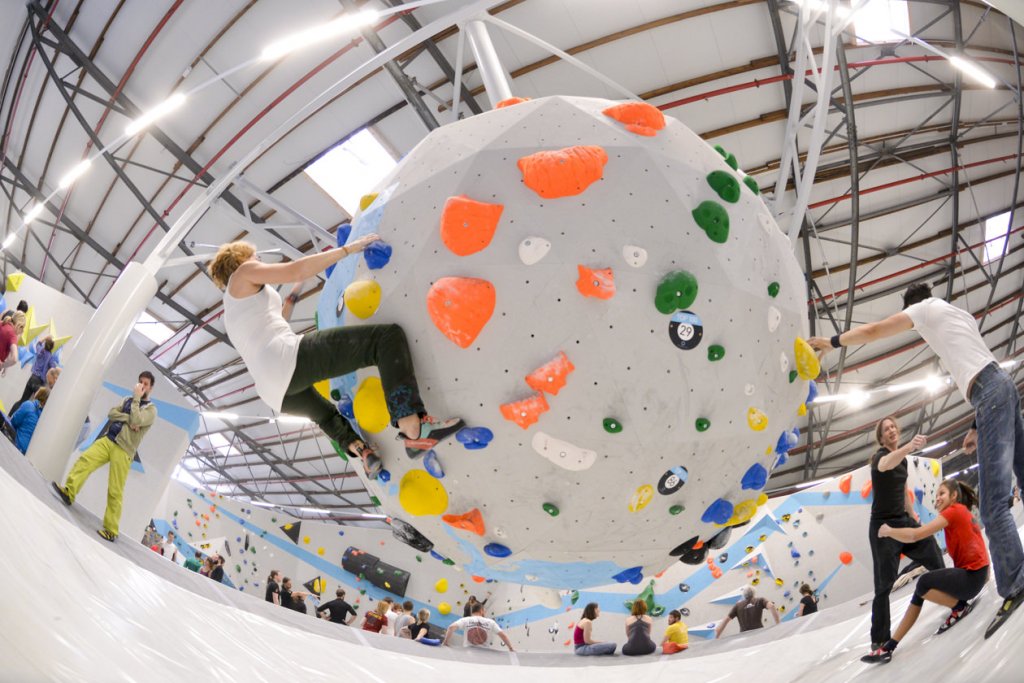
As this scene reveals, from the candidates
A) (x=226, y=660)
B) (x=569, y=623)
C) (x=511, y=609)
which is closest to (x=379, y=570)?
(x=511, y=609)

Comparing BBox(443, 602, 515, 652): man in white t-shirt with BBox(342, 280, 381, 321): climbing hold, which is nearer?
BBox(342, 280, 381, 321): climbing hold

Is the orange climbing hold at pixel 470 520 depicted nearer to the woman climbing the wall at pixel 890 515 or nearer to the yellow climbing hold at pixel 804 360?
the yellow climbing hold at pixel 804 360

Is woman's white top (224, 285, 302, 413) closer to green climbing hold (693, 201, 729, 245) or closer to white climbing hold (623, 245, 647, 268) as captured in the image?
white climbing hold (623, 245, 647, 268)

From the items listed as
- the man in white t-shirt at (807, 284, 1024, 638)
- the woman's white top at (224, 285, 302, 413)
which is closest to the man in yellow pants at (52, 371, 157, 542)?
the woman's white top at (224, 285, 302, 413)

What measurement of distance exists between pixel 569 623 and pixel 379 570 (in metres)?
5.16

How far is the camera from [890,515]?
143 inches

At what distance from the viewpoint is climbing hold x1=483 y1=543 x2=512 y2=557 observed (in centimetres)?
257

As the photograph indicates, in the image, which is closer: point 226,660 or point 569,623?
point 226,660

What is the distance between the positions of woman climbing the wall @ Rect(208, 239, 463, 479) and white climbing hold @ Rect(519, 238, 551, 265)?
520mm

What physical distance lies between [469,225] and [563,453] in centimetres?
88

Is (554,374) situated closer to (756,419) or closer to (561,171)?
(561,171)

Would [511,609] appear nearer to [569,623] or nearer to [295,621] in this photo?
[569,623]

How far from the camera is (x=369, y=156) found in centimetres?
975

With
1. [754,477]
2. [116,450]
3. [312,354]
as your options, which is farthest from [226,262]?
[116,450]
